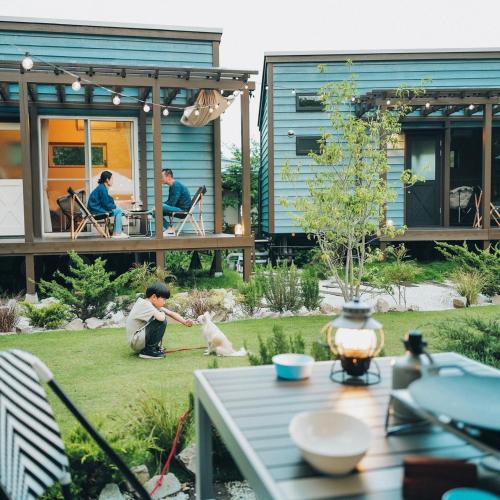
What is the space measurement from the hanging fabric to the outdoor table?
26.8ft

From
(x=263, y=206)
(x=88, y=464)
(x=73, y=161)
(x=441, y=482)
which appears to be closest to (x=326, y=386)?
(x=441, y=482)

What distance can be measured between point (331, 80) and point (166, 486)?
11986 mm

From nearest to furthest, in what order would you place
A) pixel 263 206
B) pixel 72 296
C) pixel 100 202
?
pixel 72 296 < pixel 100 202 < pixel 263 206

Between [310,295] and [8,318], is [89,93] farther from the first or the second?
[310,295]

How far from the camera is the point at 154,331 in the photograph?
5.54 m

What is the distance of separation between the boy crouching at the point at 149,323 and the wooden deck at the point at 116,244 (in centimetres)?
379

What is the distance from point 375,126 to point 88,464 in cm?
680

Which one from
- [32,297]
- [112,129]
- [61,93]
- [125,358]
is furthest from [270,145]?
[125,358]

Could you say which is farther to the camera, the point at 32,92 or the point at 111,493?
the point at 32,92

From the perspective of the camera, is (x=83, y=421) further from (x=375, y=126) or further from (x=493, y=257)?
(x=493, y=257)

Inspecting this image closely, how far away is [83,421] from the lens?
184 centimetres

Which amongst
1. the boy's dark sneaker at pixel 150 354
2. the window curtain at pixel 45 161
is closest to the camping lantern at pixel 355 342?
the boy's dark sneaker at pixel 150 354

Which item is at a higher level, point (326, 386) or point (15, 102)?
point (15, 102)

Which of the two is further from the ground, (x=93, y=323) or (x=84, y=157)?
(x=84, y=157)
